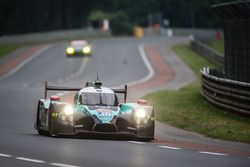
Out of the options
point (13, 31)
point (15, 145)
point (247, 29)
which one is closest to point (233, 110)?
point (247, 29)

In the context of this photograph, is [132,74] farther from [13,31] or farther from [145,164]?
[13,31]

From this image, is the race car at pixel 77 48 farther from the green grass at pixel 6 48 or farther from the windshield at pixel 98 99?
the windshield at pixel 98 99

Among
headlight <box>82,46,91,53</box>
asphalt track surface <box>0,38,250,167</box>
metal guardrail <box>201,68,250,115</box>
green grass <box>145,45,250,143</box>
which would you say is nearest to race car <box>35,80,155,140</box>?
asphalt track surface <box>0,38,250,167</box>

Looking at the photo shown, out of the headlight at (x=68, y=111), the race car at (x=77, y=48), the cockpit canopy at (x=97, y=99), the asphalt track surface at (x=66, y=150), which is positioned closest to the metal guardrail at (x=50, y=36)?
the race car at (x=77, y=48)

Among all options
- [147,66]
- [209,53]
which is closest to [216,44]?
[209,53]

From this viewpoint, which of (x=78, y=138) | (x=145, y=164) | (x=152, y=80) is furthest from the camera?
(x=152, y=80)

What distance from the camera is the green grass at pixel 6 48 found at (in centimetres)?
7747

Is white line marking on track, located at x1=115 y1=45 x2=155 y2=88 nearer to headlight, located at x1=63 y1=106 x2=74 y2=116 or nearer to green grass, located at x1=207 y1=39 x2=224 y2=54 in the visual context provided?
green grass, located at x1=207 y1=39 x2=224 y2=54

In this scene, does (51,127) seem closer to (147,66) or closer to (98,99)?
(98,99)

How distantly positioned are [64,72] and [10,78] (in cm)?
525

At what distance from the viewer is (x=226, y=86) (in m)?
27.5

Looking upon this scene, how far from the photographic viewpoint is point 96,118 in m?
19.7

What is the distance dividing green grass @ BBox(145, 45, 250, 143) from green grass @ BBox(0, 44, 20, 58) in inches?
1628

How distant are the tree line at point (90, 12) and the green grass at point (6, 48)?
31.6 metres
